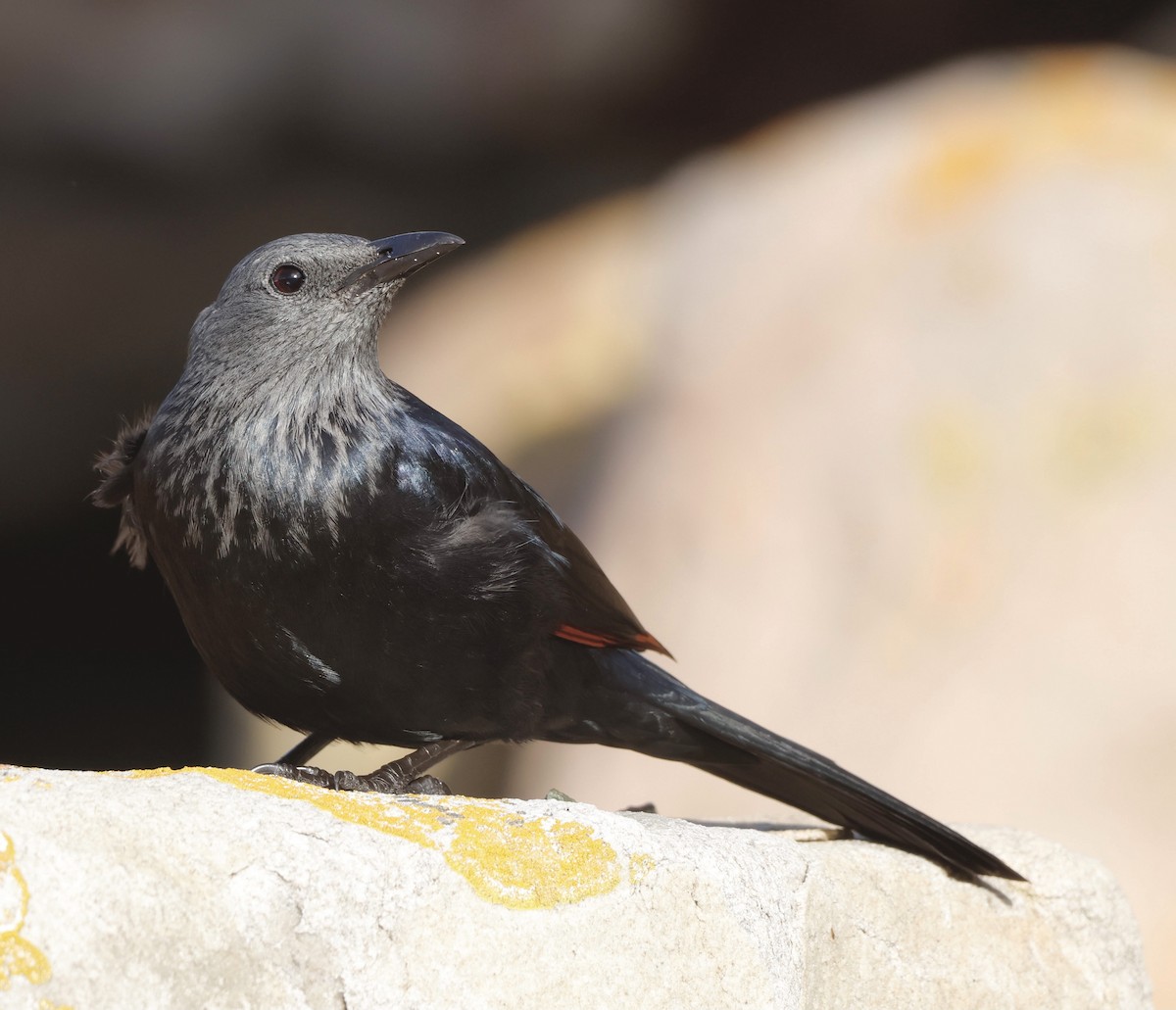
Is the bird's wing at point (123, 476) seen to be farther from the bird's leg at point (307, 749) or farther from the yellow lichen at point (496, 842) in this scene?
the yellow lichen at point (496, 842)

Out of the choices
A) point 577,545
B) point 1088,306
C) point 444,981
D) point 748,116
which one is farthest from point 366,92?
point 444,981

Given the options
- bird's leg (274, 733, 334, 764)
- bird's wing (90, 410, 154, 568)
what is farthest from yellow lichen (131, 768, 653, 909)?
bird's wing (90, 410, 154, 568)

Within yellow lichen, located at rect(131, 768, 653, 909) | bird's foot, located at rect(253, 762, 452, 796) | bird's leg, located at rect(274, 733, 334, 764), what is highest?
yellow lichen, located at rect(131, 768, 653, 909)

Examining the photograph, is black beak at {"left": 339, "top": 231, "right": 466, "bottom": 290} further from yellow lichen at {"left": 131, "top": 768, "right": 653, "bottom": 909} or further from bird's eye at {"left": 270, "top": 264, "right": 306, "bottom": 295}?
yellow lichen at {"left": 131, "top": 768, "right": 653, "bottom": 909}

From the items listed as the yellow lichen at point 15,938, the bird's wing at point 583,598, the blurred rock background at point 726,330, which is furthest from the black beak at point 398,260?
the blurred rock background at point 726,330

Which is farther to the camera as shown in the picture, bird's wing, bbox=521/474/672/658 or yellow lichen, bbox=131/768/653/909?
bird's wing, bbox=521/474/672/658

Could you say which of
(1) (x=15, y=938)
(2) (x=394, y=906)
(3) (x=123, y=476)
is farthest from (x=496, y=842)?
(3) (x=123, y=476)

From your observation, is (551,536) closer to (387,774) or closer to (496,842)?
(387,774)

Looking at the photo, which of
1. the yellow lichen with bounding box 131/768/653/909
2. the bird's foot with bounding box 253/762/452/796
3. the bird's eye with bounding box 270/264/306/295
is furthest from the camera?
the bird's eye with bounding box 270/264/306/295
